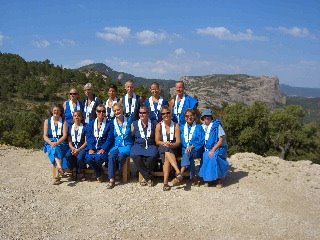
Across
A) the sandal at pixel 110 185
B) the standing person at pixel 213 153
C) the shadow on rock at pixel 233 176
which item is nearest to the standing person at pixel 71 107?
the sandal at pixel 110 185

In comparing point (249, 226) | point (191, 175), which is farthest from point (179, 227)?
point (191, 175)

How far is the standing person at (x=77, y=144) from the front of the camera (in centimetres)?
797

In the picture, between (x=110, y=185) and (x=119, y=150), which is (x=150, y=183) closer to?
(x=110, y=185)

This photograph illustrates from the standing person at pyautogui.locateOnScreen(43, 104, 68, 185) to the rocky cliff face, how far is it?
118 meters

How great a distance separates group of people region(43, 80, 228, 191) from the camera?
775 centimetres

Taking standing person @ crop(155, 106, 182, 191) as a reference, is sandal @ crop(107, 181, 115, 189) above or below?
below

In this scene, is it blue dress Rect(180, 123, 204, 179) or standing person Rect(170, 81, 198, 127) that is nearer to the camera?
blue dress Rect(180, 123, 204, 179)

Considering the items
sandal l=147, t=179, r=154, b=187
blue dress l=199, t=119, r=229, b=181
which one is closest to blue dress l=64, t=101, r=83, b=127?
sandal l=147, t=179, r=154, b=187

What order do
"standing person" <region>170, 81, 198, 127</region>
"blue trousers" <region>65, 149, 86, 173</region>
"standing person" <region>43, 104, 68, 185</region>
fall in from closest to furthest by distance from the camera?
1. "blue trousers" <region>65, 149, 86, 173</region>
2. "standing person" <region>43, 104, 68, 185</region>
3. "standing person" <region>170, 81, 198, 127</region>

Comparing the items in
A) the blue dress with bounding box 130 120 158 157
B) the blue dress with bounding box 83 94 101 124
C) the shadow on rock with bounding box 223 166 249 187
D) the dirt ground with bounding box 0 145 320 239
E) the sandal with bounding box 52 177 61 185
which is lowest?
the dirt ground with bounding box 0 145 320 239

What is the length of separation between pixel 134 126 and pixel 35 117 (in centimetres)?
3316

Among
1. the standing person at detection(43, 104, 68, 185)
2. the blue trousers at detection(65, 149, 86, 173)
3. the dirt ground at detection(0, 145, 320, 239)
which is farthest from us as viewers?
the standing person at detection(43, 104, 68, 185)

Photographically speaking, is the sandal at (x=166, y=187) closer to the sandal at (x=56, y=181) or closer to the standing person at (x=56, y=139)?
the standing person at (x=56, y=139)

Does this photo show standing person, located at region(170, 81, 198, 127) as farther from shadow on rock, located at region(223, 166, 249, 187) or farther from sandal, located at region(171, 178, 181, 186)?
shadow on rock, located at region(223, 166, 249, 187)
